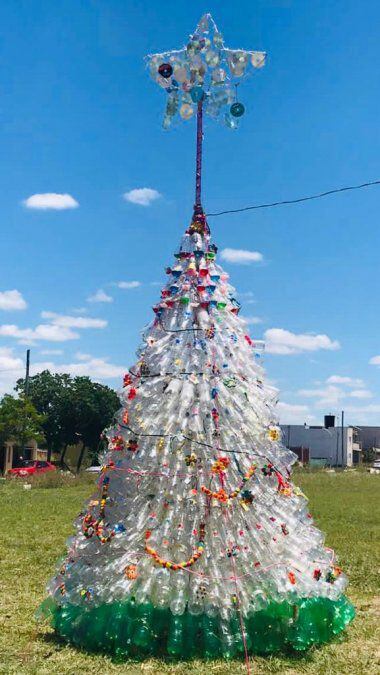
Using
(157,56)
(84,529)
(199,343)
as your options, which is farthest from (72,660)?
(157,56)

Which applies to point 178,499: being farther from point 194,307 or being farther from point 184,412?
point 194,307

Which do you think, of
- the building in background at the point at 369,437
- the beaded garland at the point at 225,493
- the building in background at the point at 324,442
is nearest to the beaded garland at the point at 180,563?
the beaded garland at the point at 225,493

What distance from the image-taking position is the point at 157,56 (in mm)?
8055

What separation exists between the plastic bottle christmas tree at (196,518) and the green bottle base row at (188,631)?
0.01 metres

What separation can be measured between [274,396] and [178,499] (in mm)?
1647

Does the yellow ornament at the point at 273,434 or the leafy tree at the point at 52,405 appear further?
the leafy tree at the point at 52,405

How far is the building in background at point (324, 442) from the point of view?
65.1m

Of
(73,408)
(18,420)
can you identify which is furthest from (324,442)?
(18,420)

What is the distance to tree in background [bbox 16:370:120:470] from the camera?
4588cm

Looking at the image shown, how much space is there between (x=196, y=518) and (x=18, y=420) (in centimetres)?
3212

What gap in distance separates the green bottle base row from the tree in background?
39.5m

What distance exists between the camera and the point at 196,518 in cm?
650

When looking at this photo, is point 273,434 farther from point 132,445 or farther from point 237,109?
point 237,109

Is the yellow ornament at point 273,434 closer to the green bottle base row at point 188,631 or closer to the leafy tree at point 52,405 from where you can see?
the green bottle base row at point 188,631
